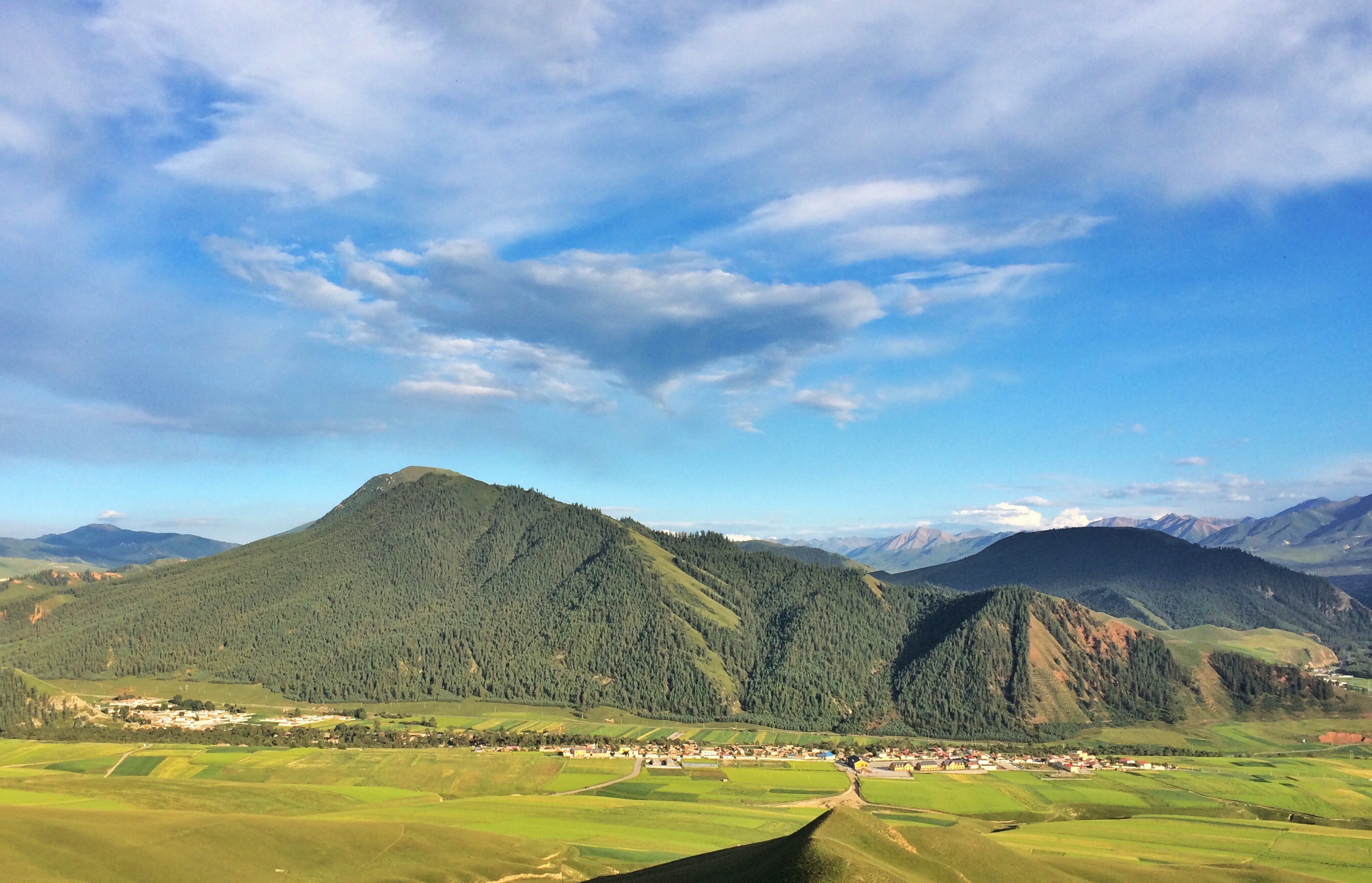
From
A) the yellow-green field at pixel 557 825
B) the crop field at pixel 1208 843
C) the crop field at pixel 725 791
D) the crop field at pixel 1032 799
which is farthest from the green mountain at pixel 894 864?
the crop field at pixel 725 791

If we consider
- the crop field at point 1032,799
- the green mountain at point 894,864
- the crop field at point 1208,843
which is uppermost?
the green mountain at point 894,864

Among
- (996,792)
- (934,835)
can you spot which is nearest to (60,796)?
(934,835)

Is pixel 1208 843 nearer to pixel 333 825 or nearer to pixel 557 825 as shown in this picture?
pixel 557 825

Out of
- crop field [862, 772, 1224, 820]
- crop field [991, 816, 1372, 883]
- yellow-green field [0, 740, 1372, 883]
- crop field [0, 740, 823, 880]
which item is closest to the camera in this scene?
crop field [0, 740, 823, 880]

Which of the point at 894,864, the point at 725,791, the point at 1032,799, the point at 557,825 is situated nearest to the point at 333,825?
the point at 557,825

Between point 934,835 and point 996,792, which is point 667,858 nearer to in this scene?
point 934,835

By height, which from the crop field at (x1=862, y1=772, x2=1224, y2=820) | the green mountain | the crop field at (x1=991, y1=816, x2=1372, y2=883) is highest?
the green mountain

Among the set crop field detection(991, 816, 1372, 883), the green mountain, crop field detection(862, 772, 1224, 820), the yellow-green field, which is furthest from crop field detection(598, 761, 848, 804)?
the green mountain

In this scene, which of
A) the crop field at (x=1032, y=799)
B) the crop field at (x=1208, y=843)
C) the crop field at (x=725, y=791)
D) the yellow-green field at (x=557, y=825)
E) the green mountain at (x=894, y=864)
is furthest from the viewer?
the crop field at (x=725, y=791)

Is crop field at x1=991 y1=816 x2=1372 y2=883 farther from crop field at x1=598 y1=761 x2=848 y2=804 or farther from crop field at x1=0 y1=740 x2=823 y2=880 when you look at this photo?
crop field at x1=598 y1=761 x2=848 y2=804

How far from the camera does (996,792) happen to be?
19275 centimetres

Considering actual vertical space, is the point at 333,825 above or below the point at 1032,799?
above

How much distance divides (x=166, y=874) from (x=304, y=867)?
16.4m

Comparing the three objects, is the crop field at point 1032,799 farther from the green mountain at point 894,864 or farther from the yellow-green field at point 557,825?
the green mountain at point 894,864
